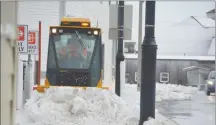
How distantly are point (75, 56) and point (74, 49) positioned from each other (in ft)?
0.80

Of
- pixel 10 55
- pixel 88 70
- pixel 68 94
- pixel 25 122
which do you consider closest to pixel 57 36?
pixel 88 70

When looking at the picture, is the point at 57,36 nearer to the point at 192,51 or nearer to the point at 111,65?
the point at 111,65

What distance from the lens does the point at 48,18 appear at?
83.0 ft

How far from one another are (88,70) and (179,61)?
2268 cm

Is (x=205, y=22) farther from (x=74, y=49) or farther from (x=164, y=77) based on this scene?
(x=74, y=49)

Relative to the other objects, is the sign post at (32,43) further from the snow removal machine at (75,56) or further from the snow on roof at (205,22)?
the snow on roof at (205,22)

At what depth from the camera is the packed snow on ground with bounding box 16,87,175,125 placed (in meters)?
12.1

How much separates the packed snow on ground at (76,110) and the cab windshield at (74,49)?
5.70ft

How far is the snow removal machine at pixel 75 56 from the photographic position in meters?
15.6

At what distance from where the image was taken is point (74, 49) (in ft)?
51.4

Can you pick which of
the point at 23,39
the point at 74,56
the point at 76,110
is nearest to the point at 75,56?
the point at 74,56

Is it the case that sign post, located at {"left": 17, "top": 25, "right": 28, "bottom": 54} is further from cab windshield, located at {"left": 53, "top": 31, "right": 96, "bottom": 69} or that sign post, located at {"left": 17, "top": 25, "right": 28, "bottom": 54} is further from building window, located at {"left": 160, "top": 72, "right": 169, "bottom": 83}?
building window, located at {"left": 160, "top": 72, "right": 169, "bottom": 83}

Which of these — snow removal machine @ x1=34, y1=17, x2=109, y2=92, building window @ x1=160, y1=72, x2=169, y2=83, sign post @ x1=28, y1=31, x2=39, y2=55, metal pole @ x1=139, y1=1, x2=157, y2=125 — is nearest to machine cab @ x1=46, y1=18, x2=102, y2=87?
snow removal machine @ x1=34, y1=17, x2=109, y2=92

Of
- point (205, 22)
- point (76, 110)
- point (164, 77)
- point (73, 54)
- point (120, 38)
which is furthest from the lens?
point (205, 22)
